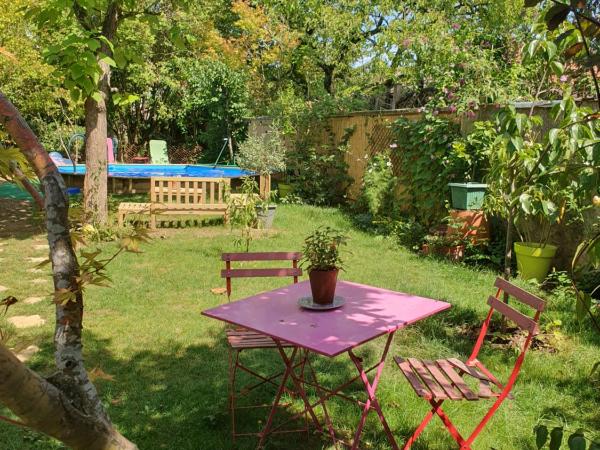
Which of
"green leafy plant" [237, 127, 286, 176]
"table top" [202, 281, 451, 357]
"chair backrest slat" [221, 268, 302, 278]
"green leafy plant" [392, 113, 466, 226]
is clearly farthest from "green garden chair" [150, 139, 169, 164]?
"table top" [202, 281, 451, 357]

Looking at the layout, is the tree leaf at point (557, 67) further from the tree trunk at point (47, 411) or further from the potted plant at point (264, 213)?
the potted plant at point (264, 213)

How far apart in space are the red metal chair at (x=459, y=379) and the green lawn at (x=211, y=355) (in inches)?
15.4

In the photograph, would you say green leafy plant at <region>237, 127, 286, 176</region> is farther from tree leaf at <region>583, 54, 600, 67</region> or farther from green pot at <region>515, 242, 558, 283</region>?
tree leaf at <region>583, 54, 600, 67</region>

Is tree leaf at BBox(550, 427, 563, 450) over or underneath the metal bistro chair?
over

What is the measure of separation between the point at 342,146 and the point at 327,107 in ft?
4.03

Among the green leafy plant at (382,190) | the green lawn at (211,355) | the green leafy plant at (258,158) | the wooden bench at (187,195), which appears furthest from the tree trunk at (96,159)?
the green leafy plant at (382,190)

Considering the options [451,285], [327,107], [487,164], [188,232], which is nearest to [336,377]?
[451,285]

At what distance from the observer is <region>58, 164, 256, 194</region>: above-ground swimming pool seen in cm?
1274

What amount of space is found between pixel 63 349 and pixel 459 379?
200cm

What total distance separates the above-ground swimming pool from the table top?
7.57 metres

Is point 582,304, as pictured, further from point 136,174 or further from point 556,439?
point 136,174

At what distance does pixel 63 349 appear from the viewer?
147 cm

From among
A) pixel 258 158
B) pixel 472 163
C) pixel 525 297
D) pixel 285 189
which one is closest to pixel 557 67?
pixel 525 297

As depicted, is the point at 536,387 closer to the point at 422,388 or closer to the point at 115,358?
the point at 422,388
